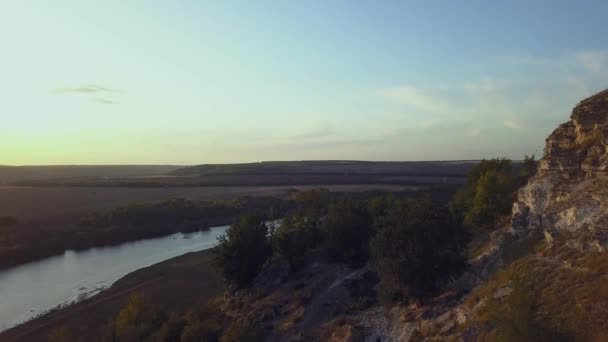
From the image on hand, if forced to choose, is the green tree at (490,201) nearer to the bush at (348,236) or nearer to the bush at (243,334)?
the bush at (348,236)

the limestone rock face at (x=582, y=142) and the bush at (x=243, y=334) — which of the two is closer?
the limestone rock face at (x=582, y=142)

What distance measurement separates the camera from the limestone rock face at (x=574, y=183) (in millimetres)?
23547

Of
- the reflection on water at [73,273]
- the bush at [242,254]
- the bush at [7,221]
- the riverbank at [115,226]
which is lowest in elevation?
the reflection on water at [73,273]

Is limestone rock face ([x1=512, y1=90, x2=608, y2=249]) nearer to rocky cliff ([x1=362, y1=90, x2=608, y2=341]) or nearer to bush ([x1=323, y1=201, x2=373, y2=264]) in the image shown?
rocky cliff ([x1=362, y1=90, x2=608, y2=341])

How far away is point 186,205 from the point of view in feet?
376

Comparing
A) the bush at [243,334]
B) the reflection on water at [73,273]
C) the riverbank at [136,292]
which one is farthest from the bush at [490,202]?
the reflection on water at [73,273]

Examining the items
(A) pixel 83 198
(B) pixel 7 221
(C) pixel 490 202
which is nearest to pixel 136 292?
(C) pixel 490 202

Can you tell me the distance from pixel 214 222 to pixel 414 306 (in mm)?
83883

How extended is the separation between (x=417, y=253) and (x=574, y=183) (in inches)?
386

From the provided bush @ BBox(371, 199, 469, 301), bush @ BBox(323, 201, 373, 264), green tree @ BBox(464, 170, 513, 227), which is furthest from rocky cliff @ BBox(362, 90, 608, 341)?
bush @ BBox(323, 201, 373, 264)

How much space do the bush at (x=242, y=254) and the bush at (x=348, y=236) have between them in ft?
20.9

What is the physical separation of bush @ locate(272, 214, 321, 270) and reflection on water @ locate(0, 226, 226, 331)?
23.3m

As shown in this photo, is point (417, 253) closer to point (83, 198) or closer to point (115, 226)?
point (115, 226)

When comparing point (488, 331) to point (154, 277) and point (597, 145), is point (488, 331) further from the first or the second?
point (154, 277)
